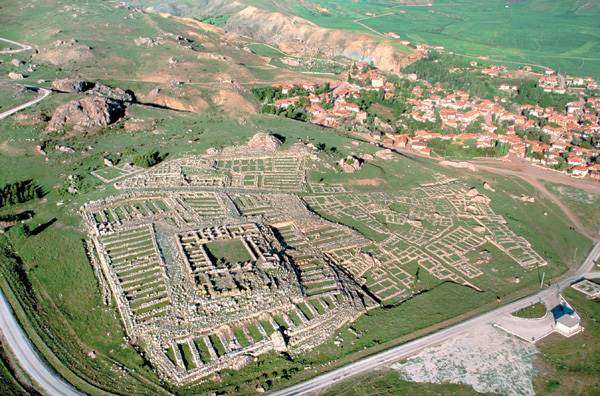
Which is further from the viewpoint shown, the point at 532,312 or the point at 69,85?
the point at 69,85

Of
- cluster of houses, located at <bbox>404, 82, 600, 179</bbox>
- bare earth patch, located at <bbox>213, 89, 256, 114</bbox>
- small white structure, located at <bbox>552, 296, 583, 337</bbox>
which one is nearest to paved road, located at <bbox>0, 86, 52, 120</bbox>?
bare earth patch, located at <bbox>213, 89, 256, 114</bbox>

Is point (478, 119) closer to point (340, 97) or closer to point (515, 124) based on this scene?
point (515, 124)

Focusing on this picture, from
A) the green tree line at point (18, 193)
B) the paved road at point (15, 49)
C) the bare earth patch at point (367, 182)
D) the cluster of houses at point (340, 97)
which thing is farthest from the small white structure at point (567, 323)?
the paved road at point (15, 49)

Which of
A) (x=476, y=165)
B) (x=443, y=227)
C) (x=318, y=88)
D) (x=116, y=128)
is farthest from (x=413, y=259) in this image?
(x=318, y=88)

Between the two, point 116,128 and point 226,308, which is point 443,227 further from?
point 116,128

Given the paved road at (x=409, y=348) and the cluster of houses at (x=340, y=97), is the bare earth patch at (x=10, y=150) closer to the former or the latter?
the cluster of houses at (x=340, y=97)

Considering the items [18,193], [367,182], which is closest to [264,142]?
[367,182]

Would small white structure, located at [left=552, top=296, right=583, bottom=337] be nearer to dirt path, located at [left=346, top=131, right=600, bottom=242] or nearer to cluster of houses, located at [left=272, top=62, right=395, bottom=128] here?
dirt path, located at [left=346, top=131, right=600, bottom=242]
